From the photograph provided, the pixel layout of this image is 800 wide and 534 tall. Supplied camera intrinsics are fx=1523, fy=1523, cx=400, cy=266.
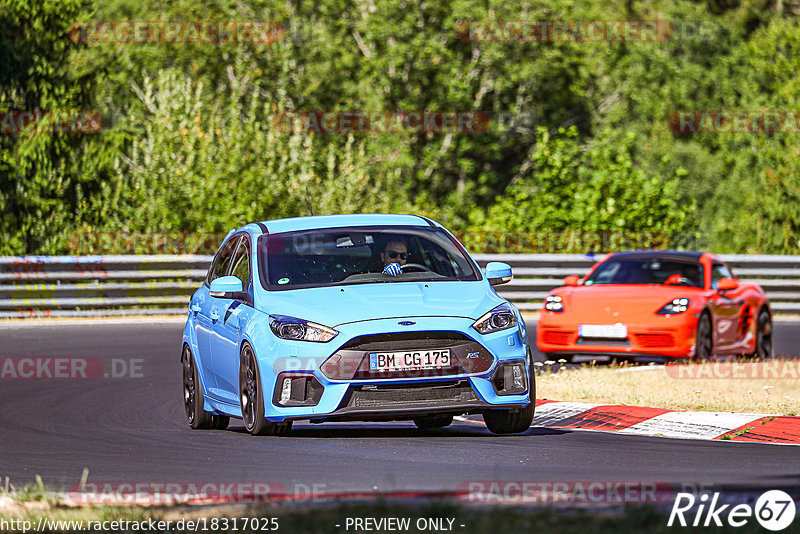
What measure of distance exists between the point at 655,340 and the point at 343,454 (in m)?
7.76

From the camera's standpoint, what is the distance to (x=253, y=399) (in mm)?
10070

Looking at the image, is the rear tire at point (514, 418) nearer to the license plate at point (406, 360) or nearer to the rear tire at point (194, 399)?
the license plate at point (406, 360)

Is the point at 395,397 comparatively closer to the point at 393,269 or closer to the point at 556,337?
the point at 393,269

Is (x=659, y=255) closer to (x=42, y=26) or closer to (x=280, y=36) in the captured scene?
(x=42, y=26)

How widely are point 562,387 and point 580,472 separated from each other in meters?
5.20

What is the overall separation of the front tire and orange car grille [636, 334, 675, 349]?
277 inches

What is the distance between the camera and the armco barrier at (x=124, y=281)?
2298 centimetres

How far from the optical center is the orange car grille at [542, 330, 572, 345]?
54.9ft

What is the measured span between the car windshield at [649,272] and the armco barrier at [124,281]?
682 centimetres

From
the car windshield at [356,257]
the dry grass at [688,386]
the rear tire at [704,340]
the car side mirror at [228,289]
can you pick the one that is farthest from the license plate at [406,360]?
the rear tire at [704,340]

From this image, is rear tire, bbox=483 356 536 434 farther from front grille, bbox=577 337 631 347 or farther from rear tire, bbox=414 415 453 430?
front grille, bbox=577 337 631 347

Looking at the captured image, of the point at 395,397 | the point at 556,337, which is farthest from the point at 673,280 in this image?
the point at 395,397

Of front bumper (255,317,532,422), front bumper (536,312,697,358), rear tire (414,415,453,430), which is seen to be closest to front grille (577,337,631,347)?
front bumper (536,312,697,358)

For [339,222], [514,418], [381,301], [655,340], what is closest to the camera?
[381,301]
